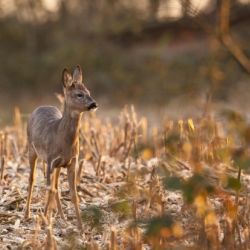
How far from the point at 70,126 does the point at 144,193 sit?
1292mm

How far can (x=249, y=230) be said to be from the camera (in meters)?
5.40

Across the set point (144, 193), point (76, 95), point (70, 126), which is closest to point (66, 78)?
point (76, 95)

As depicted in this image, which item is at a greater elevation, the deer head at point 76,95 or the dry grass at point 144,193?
the deer head at point 76,95

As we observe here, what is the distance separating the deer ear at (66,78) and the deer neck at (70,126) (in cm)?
21

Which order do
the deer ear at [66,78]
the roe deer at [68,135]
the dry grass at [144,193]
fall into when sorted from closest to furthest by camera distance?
1. the dry grass at [144,193]
2. the roe deer at [68,135]
3. the deer ear at [66,78]

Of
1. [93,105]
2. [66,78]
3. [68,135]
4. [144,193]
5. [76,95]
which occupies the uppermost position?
[66,78]

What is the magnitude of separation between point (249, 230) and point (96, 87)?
75.8 feet

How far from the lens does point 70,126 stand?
697 centimetres

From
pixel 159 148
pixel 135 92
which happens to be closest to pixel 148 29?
pixel 135 92

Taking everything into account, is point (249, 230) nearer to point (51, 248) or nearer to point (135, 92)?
point (51, 248)

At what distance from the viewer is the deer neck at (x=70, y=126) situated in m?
6.96

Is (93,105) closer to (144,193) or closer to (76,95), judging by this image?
(76,95)

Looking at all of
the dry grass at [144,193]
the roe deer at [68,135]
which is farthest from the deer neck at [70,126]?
the dry grass at [144,193]

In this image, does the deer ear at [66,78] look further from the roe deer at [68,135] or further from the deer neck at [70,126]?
the deer neck at [70,126]
